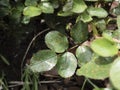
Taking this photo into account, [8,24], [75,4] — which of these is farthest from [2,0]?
[75,4]

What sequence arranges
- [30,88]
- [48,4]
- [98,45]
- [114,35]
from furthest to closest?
[30,88] < [48,4] < [114,35] < [98,45]

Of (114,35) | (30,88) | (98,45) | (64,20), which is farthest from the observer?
(30,88)

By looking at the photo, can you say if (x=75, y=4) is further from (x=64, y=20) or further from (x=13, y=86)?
(x=13, y=86)

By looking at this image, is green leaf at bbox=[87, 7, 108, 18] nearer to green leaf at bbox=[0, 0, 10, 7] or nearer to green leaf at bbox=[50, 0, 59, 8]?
green leaf at bbox=[50, 0, 59, 8]

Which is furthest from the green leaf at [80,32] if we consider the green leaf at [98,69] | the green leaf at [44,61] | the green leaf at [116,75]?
the green leaf at [116,75]

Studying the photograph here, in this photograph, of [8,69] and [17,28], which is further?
[8,69]

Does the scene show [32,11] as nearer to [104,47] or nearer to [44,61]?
[44,61]
